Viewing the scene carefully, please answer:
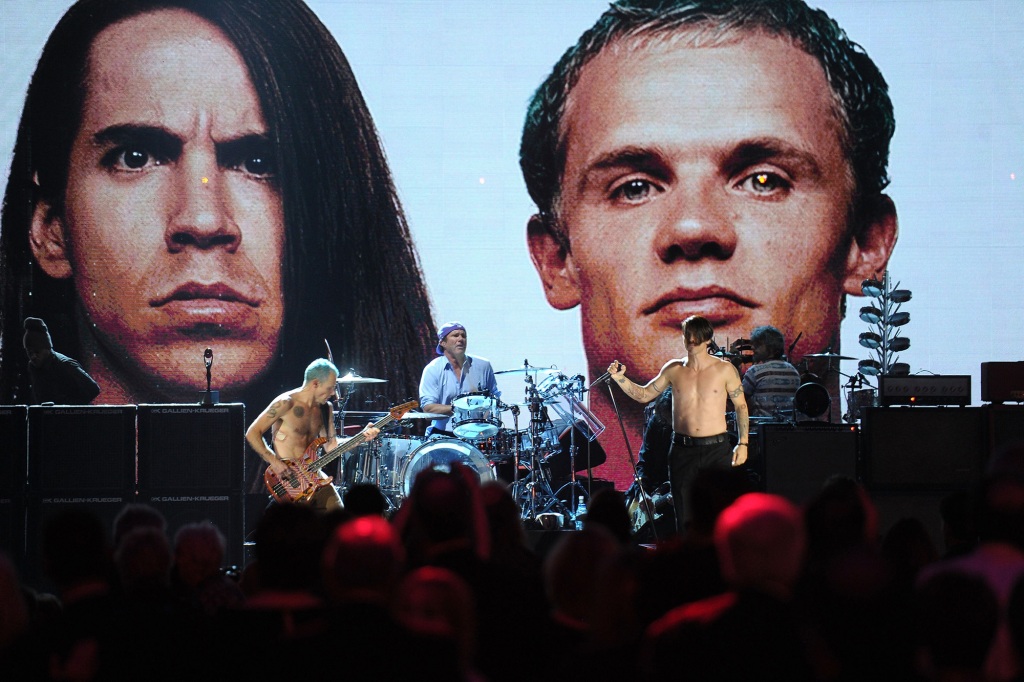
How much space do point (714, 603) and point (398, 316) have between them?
8.43 m

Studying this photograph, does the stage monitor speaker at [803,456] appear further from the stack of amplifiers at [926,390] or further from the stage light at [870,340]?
the stage light at [870,340]

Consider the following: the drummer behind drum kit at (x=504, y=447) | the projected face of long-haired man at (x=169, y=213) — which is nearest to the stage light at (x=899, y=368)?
the drummer behind drum kit at (x=504, y=447)

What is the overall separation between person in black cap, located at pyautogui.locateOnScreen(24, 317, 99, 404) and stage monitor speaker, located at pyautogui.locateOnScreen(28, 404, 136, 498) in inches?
36.7

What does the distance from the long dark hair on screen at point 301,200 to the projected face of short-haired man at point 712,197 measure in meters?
1.82

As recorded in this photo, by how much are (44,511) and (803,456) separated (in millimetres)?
5395

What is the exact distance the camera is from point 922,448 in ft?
26.4

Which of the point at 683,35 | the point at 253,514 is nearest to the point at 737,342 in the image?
the point at 683,35

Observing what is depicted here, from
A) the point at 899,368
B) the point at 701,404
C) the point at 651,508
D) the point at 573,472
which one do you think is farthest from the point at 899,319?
the point at 701,404

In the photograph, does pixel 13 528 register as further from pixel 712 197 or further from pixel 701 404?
pixel 712 197

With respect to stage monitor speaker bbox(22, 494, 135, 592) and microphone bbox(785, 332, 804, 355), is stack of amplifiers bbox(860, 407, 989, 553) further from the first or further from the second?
stage monitor speaker bbox(22, 494, 135, 592)

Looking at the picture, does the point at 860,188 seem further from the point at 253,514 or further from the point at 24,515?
the point at 24,515

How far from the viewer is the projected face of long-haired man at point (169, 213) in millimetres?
10805

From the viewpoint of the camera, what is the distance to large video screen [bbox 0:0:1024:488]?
1075cm

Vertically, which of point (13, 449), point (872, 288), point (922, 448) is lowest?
point (922, 448)
